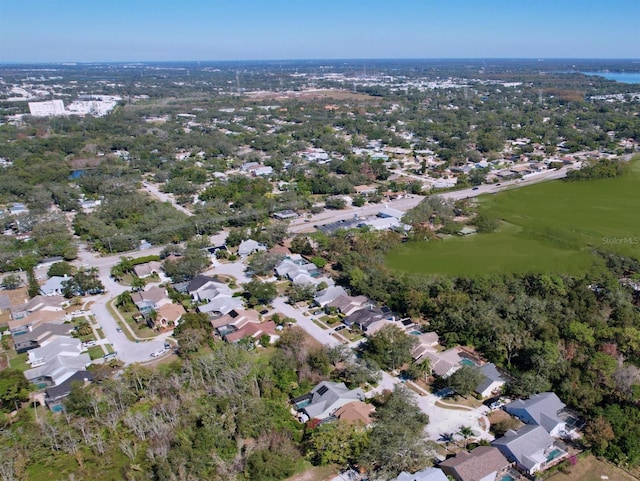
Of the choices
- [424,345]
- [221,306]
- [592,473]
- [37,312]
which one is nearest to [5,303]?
[37,312]

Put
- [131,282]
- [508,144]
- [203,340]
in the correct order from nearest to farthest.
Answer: [203,340], [131,282], [508,144]

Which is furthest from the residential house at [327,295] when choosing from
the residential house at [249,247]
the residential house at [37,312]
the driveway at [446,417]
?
the residential house at [37,312]

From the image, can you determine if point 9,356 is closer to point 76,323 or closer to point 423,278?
point 76,323

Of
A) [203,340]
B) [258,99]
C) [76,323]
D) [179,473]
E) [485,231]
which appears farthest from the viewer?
[258,99]

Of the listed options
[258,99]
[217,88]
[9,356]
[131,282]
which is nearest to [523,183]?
[131,282]

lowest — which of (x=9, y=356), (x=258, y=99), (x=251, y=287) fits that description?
(x=9, y=356)

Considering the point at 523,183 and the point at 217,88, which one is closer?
the point at 523,183

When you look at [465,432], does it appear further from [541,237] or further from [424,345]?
[541,237]
